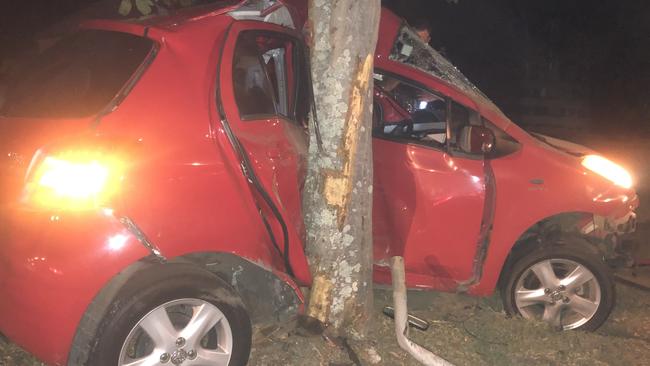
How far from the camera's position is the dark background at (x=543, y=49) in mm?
9719

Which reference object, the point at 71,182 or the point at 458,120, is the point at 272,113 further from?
the point at 458,120

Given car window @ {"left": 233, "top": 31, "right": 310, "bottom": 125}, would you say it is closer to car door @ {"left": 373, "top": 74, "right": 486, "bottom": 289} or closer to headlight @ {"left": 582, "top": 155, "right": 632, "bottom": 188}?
car door @ {"left": 373, "top": 74, "right": 486, "bottom": 289}

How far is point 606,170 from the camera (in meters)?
4.39

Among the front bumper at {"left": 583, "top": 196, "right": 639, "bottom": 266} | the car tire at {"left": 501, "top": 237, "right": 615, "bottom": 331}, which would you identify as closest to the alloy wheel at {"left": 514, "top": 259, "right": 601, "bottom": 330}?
the car tire at {"left": 501, "top": 237, "right": 615, "bottom": 331}

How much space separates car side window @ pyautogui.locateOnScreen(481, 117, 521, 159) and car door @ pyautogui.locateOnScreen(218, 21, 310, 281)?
132 centimetres

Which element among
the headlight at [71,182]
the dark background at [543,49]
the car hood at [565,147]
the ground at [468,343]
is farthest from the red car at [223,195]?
the dark background at [543,49]

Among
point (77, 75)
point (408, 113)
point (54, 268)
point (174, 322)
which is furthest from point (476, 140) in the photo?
point (54, 268)

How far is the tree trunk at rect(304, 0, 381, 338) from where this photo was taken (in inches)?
129

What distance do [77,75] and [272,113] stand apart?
39.7 inches

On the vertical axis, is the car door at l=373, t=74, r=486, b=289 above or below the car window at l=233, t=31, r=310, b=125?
below

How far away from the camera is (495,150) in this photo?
13.4ft

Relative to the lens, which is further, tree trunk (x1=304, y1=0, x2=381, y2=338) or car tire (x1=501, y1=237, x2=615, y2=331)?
car tire (x1=501, y1=237, x2=615, y2=331)

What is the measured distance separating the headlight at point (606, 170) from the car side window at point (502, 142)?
1.72 feet

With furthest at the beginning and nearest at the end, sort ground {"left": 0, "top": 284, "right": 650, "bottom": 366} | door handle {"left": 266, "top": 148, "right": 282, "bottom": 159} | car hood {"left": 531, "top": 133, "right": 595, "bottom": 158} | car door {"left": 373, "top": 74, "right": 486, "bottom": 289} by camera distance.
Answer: car hood {"left": 531, "top": 133, "right": 595, "bottom": 158}
car door {"left": 373, "top": 74, "right": 486, "bottom": 289}
ground {"left": 0, "top": 284, "right": 650, "bottom": 366}
door handle {"left": 266, "top": 148, "right": 282, "bottom": 159}
